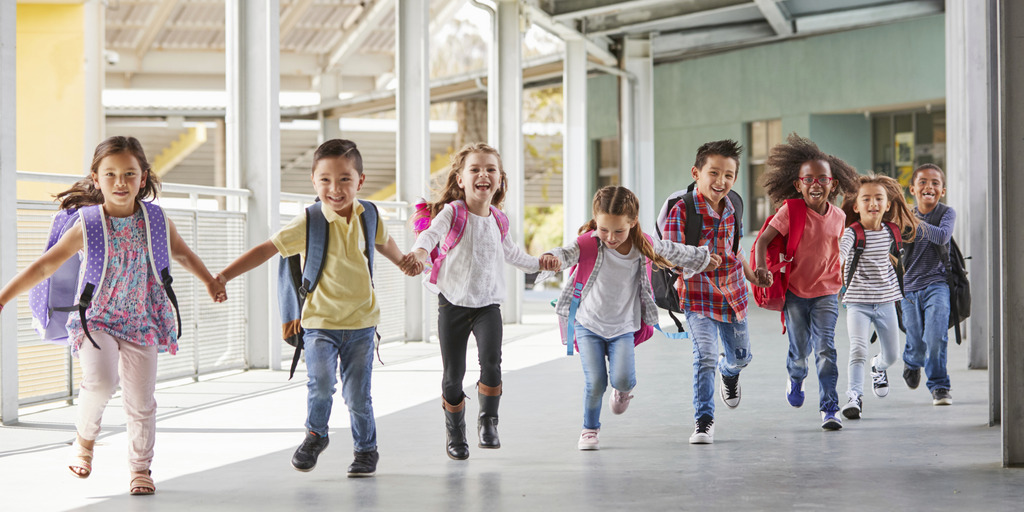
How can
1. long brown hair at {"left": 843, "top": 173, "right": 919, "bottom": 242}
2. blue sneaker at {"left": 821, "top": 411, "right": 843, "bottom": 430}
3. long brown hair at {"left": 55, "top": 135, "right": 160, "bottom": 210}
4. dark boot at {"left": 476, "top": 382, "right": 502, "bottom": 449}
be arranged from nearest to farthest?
long brown hair at {"left": 55, "top": 135, "right": 160, "bottom": 210} < dark boot at {"left": 476, "top": 382, "right": 502, "bottom": 449} < blue sneaker at {"left": 821, "top": 411, "right": 843, "bottom": 430} < long brown hair at {"left": 843, "top": 173, "right": 919, "bottom": 242}

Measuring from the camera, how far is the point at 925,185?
707 cm

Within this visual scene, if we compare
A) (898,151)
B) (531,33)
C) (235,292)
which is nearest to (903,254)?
(235,292)

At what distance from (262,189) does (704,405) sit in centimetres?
509

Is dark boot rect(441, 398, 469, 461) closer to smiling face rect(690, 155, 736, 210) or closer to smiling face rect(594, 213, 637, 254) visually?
smiling face rect(594, 213, 637, 254)

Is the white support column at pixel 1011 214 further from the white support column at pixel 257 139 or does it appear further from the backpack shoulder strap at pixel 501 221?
the white support column at pixel 257 139

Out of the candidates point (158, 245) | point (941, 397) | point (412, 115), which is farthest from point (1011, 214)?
point (412, 115)

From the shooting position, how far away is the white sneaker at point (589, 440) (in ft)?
17.8

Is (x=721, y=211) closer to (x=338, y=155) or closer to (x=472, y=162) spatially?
(x=472, y=162)

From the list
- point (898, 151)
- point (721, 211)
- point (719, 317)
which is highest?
point (898, 151)

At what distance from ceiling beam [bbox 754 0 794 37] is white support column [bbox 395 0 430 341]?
793 centimetres

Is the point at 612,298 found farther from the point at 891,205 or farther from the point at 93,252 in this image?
the point at 93,252

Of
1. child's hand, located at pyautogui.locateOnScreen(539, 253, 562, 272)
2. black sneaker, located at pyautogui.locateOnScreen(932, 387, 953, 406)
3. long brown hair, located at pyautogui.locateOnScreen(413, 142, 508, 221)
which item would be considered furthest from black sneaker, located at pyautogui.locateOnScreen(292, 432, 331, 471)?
black sneaker, located at pyautogui.locateOnScreen(932, 387, 953, 406)

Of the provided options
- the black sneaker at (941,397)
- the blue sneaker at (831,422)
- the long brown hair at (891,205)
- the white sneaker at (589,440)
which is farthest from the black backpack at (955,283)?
the white sneaker at (589,440)

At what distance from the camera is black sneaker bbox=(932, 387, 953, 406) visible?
6.84 meters
